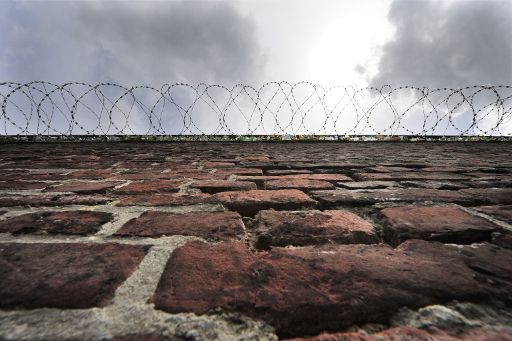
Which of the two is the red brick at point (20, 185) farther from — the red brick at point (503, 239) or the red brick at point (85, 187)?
the red brick at point (503, 239)

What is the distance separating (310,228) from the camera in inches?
34.7

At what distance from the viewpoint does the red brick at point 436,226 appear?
833 mm

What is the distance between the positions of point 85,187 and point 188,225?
823 mm

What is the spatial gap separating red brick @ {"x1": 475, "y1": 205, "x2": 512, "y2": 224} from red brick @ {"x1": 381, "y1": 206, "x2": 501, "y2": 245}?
8 centimetres

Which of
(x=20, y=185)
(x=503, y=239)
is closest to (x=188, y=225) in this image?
(x=503, y=239)

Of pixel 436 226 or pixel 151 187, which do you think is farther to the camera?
pixel 151 187

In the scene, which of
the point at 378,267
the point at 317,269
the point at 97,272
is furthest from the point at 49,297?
the point at 378,267

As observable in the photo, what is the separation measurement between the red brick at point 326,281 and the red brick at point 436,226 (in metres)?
0.06

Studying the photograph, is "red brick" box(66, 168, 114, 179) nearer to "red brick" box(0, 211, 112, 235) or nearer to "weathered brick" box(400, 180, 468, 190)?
"red brick" box(0, 211, 112, 235)

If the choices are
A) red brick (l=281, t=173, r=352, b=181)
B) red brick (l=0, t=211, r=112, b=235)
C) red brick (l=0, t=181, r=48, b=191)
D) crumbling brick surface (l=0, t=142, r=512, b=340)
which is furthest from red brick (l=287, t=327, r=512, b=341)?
red brick (l=0, t=181, r=48, b=191)

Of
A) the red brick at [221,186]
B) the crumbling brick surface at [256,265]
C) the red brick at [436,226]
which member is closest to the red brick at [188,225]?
the crumbling brick surface at [256,265]

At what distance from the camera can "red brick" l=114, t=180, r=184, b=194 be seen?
1.37 metres

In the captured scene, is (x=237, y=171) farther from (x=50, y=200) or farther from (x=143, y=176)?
(x=50, y=200)

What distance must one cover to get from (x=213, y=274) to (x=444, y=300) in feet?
1.49
